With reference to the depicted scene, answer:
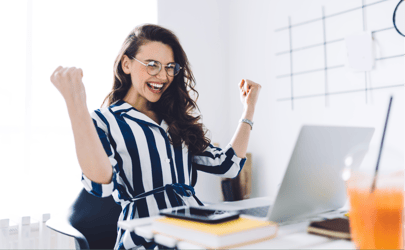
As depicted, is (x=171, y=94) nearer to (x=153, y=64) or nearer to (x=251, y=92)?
(x=153, y=64)

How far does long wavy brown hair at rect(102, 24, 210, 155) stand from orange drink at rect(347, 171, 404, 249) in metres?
0.77

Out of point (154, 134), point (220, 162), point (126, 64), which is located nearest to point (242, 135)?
point (220, 162)

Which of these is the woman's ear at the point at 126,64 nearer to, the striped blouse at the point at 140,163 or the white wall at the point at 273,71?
the striped blouse at the point at 140,163

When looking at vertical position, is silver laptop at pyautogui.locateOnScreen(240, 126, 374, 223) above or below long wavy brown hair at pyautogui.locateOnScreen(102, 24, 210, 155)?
below

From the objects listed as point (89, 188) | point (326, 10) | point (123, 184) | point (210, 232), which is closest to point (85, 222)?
point (123, 184)

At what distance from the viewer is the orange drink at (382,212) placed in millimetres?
464

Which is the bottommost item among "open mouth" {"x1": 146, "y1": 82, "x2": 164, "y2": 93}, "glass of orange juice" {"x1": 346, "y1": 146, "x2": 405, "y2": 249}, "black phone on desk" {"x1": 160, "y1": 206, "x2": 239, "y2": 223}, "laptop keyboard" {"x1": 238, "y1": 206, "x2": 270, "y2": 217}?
"laptop keyboard" {"x1": 238, "y1": 206, "x2": 270, "y2": 217}

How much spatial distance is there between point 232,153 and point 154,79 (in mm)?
381

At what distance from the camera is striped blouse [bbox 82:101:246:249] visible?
1.03 meters

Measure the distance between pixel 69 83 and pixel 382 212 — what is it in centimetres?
65

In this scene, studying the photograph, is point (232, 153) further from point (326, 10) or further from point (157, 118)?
point (326, 10)

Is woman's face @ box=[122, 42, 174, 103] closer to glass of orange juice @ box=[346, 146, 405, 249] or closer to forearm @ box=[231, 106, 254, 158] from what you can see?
forearm @ box=[231, 106, 254, 158]

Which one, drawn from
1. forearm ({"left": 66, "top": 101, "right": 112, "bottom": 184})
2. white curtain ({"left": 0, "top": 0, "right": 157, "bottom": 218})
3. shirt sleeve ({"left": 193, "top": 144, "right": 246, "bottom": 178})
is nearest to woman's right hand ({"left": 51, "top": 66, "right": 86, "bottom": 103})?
forearm ({"left": 66, "top": 101, "right": 112, "bottom": 184})

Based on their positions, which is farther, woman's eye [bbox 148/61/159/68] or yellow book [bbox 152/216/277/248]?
woman's eye [bbox 148/61/159/68]
